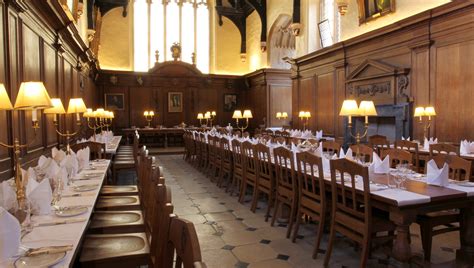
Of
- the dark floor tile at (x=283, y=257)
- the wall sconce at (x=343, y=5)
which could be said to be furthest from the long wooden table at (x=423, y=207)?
the wall sconce at (x=343, y=5)

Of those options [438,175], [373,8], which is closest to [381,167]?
[438,175]

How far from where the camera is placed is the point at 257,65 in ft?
55.6

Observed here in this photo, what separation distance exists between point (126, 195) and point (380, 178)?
114 inches

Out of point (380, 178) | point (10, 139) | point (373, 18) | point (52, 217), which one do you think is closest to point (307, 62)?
point (373, 18)

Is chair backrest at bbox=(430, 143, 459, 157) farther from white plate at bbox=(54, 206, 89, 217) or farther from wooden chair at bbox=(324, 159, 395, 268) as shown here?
white plate at bbox=(54, 206, 89, 217)

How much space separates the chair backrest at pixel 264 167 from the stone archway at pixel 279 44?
1107 cm

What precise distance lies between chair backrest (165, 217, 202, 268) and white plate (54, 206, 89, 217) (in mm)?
1084

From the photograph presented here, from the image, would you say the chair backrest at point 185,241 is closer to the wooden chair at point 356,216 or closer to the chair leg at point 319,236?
the wooden chair at point 356,216

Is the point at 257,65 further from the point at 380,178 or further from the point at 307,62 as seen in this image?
the point at 380,178

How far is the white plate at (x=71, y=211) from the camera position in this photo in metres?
2.33

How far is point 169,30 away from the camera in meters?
17.3

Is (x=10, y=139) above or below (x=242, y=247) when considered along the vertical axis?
above

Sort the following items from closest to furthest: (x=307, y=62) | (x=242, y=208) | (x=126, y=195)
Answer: (x=126, y=195)
(x=242, y=208)
(x=307, y=62)

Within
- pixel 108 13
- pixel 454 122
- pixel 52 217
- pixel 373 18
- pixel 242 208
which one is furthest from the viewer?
pixel 108 13
